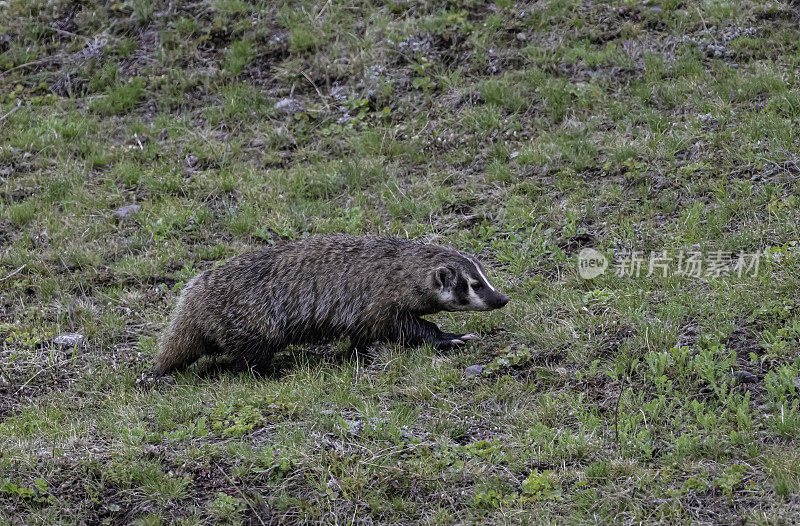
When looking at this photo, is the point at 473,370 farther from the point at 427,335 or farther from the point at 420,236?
the point at 420,236

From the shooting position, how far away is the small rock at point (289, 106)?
36.8 feet

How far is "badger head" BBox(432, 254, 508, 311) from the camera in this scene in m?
6.89

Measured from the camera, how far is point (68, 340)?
7750 mm

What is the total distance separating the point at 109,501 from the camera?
17.2ft

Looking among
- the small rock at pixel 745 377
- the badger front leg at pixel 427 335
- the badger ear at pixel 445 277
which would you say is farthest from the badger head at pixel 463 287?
the small rock at pixel 745 377

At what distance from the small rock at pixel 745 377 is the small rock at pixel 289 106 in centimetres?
715

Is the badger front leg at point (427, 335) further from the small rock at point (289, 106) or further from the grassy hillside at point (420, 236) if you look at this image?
the small rock at point (289, 106)

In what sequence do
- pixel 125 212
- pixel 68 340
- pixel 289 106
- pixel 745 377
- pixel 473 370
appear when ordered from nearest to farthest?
pixel 745 377 < pixel 473 370 < pixel 68 340 < pixel 125 212 < pixel 289 106

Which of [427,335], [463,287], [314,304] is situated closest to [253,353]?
[314,304]

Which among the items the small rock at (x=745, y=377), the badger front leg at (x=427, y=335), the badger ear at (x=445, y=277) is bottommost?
the badger front leg at (x=427, y=335)

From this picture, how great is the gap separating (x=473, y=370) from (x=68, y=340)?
383cm

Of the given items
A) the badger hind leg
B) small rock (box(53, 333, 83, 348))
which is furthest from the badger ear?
small rock (box(53, 333, 83, 348))

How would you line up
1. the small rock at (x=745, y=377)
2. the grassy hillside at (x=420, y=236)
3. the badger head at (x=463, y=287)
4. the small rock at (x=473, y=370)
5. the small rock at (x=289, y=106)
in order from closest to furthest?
the grassy hillside at (x=420, y=236) → the small rock at (x=745, y=377) → the small rock at (x=473, y=370) → the badger head at (x=463, y=287) → the small rock at (x=289, y=106)

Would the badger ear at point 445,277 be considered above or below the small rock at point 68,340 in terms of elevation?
above
